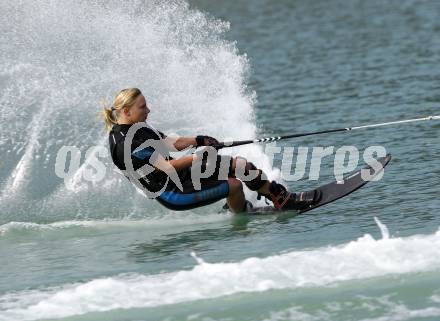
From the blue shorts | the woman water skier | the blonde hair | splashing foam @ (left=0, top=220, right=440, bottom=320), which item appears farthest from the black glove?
splashing foam @ (left=0, top=220, right=440, bottom=320)

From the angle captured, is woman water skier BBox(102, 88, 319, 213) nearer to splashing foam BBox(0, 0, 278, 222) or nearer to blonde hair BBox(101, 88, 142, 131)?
blonde hair BBox(101, 88, 142, 131)

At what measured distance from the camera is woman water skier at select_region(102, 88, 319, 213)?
10.6 metres

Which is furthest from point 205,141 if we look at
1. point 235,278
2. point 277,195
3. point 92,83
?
point 92,83

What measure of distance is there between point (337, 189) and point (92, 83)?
468cm

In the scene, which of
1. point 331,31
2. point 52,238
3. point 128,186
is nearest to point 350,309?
point 52,238

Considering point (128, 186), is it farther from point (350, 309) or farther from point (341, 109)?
point (341, 109)

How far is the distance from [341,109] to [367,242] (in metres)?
8.74

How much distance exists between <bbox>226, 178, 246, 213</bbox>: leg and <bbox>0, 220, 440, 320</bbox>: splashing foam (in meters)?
1.99

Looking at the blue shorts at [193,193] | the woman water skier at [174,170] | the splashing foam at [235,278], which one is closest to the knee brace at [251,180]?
the woman water skier at [174,170]

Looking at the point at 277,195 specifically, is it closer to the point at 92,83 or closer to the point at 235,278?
the point at 235,278

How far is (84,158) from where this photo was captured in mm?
13086

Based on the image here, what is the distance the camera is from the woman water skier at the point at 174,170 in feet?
34.7

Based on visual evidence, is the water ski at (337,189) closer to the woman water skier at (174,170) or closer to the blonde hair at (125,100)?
the woman water skier at (174,170)

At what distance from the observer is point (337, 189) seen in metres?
11.5
